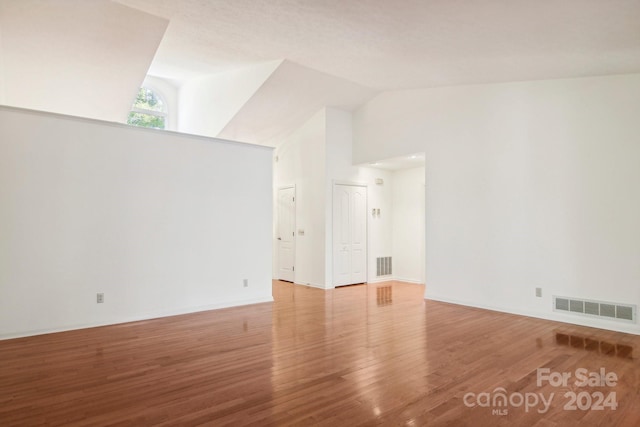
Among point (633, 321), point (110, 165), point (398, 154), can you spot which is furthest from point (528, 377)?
point (110, 165)

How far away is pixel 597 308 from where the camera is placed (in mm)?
4555

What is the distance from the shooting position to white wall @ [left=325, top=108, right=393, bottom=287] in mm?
7316

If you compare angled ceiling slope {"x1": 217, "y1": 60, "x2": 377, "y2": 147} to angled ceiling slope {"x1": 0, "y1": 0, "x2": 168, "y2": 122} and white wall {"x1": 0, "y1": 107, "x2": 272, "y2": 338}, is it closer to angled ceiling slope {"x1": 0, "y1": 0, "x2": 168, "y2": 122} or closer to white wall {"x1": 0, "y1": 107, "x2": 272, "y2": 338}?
white wall {"x1": 0, "y1": 107, "x2": 272, "y2": 338}

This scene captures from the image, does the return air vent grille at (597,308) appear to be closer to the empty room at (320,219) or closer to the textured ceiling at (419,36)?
the empty room at (320,219)

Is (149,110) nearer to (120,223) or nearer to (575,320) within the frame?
(120,223)

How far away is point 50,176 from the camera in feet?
14.3

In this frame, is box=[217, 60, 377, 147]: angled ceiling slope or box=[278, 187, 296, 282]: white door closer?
box=[217, 60, 377, 147]: angled ceiling slope

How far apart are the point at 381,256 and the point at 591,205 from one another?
13.8 ft

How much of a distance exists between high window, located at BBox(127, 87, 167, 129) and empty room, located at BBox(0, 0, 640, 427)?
185 centimetres

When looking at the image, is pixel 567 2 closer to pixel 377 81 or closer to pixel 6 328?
pixel 377 81

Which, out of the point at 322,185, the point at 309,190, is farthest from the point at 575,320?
the point at 309,190

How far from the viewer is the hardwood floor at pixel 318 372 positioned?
2416mm

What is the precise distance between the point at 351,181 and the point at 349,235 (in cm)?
111

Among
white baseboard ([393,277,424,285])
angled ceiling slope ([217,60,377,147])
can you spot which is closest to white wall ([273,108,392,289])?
angled ceiling slope ([217,60,377,147])
